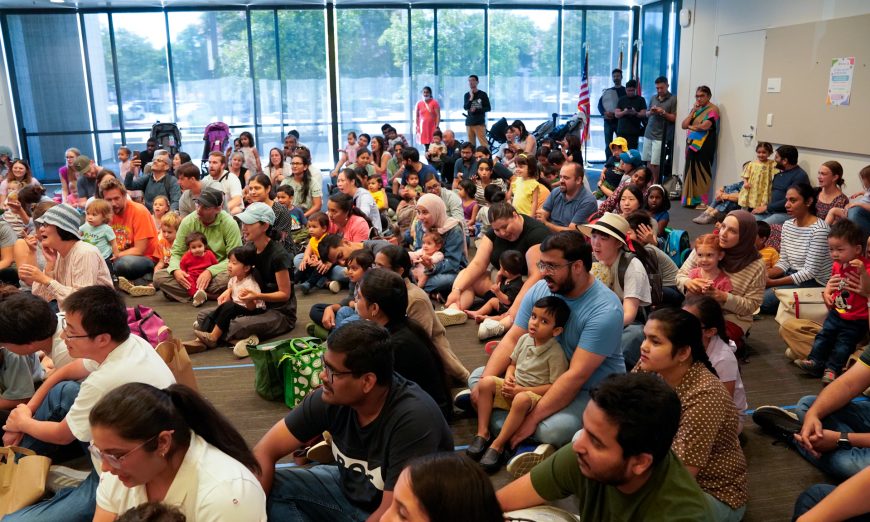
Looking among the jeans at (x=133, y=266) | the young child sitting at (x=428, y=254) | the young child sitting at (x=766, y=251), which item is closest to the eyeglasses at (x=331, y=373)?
the young child sitting at (x=428, y=254)

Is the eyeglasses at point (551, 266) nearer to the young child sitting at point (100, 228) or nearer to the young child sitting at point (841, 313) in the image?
the young child sitting at point (841, 313)

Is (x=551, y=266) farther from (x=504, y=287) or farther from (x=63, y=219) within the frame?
(x=63, y=219)

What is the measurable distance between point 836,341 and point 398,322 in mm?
2826

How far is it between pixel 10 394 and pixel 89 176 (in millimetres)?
6412

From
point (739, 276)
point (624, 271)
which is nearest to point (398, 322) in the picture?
point (624, 271)

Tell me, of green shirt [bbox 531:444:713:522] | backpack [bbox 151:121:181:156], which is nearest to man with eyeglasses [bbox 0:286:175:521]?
green shirt [bbox 531:444:713:522]

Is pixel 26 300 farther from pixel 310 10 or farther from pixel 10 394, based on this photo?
pixel 310 10

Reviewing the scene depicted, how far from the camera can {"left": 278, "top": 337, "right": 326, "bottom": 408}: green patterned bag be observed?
161 inches

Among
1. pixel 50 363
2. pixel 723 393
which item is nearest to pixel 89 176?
pixel 50 363

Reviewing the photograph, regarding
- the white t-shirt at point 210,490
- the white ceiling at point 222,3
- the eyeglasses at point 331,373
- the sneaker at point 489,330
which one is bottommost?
the sneaker at point 489,330

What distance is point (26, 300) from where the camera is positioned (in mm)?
3213

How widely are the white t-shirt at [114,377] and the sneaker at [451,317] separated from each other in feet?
9.59

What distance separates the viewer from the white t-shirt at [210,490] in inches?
76.8

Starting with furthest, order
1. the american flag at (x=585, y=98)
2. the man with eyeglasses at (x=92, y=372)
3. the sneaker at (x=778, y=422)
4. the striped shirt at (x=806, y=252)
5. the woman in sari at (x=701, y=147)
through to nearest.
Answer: the american flag at (x=585, y=98) < the woman in sari at (x=701, y=147) < the striped shirt at (x=806, y=252) < the sneaker at (x=778, y=422) < the man with eyeglasses at (x=92, y=372)
